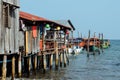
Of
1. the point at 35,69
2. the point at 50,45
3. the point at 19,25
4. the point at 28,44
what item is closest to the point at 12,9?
the point at 19,25

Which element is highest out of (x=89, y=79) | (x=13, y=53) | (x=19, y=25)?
(x=19, y=25)

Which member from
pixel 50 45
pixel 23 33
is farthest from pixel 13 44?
pixel 50 45

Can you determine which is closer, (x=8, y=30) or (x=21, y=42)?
(x=8, y=30)

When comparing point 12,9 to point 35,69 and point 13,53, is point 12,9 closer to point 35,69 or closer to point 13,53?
point 13,53

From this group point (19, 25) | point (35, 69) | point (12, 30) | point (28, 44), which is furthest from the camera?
point (35, 69)

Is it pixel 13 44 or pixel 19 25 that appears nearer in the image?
pixel 13 44

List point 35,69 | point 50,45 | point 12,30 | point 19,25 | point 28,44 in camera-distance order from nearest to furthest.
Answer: point 12,30 < point 19,25 < point 28,44 < point 35,69 < point 50,45

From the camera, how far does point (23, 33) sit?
102ft

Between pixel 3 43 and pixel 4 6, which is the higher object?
pixel 4 6

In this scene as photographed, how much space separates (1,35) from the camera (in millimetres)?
24141

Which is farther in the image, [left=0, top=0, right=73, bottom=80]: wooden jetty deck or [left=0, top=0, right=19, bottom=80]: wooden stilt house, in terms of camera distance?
[left=0, top=0, right=73, bottom=80]: wooden jetty deck

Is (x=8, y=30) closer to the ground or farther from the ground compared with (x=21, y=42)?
farther from the ground

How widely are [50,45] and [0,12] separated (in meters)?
17.1

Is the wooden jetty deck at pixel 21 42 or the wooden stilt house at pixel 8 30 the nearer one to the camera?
the wooden stilt house at pixel 8 30
